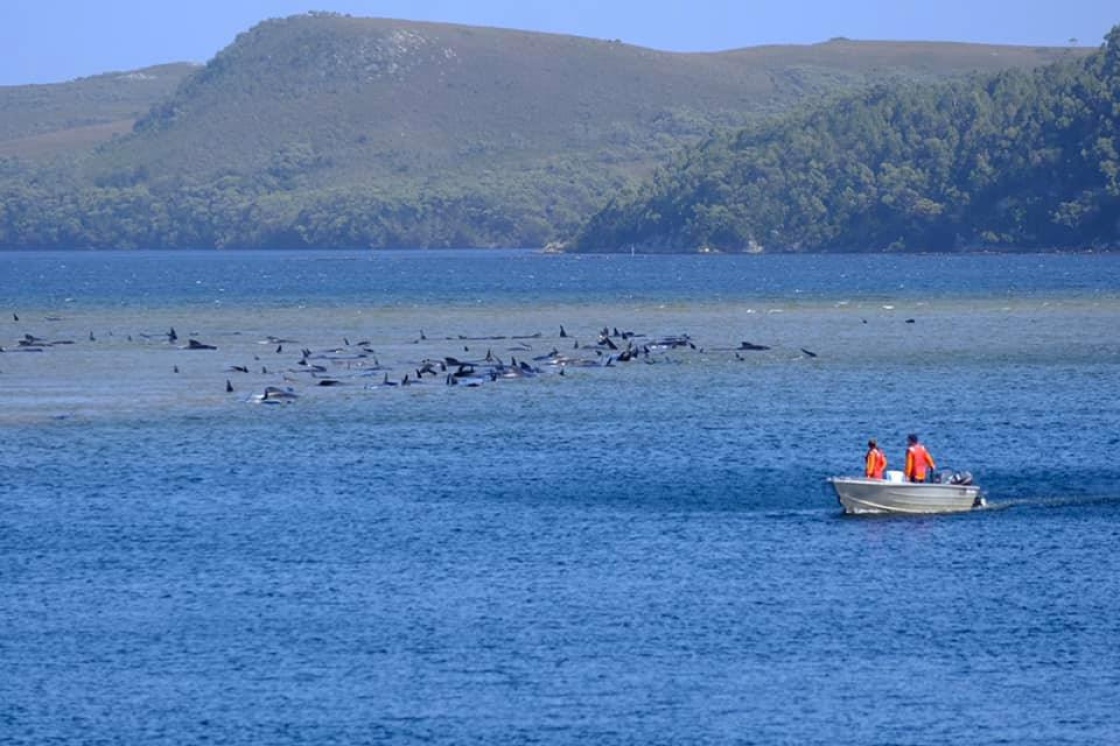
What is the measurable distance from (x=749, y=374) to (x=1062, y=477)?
110 feet

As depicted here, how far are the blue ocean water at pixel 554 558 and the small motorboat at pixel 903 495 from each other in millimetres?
641

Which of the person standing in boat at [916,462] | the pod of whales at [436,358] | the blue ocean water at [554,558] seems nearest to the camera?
A: the blue ocean water at [554,558]

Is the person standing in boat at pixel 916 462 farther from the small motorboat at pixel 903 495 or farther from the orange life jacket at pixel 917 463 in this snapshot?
the small motorboat at pixel 903 495

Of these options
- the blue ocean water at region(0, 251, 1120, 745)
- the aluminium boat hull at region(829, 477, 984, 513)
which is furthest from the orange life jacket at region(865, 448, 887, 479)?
the blue ocean water at region(0, 251, 1120, 745)

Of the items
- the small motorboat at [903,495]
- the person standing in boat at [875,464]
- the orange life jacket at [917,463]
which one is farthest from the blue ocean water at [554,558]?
the person standing in boat at [875,464]

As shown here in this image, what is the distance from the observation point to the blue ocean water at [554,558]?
3438 cm

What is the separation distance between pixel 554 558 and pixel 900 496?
9565mm

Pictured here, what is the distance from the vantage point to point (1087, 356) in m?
97.2

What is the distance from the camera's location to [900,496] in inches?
1996

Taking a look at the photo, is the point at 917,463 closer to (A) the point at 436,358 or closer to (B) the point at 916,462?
(B) the point at 916,462


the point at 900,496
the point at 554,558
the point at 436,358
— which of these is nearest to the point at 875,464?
the point at 900,496

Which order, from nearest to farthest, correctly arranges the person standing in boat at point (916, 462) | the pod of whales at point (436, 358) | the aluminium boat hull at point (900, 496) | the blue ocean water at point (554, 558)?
1. the blue ocean water at point (554, 558)
2. the aluminium boat hull at point (900, 496)
3. the person standing in boat at point (916, 462)
4. the pod of whales at point (436, 358)

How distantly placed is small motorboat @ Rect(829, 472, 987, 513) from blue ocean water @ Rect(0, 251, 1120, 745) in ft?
2.10

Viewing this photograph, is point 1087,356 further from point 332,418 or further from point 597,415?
point 332,418
